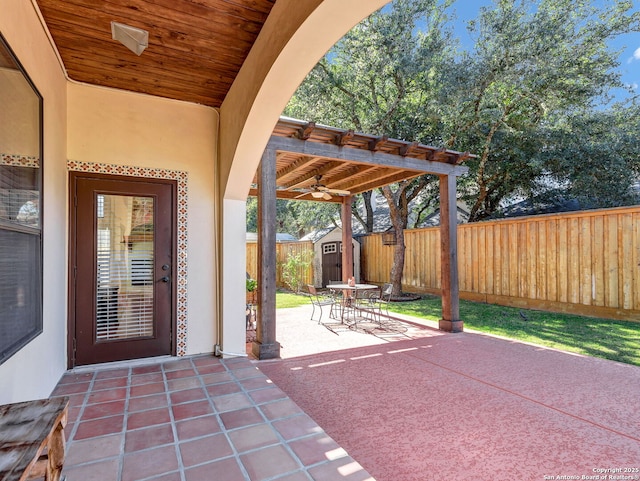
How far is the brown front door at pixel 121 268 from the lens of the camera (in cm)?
342

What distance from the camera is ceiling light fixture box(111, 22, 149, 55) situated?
2.53 metres

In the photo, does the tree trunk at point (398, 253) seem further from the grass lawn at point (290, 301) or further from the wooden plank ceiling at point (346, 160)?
the grass lawn at point (290, 301)

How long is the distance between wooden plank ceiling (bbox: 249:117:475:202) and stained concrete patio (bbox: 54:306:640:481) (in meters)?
2.79

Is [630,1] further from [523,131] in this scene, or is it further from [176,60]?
[176,60]

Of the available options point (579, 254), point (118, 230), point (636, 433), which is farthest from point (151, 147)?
point (579, 254)

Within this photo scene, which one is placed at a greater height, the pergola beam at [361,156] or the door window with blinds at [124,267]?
the pergola beam at [361,156]

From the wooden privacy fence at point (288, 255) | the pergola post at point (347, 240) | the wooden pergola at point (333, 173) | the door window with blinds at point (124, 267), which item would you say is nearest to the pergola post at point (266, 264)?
the wooden pergola at point (333, 173)

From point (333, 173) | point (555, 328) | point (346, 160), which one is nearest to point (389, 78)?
point (333, 173)

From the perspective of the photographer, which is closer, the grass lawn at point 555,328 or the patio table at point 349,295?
the grass lawn at point 555,328

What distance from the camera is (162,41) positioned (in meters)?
2.75

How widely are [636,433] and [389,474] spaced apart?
182 centimetres

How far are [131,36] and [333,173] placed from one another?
4.42 meters

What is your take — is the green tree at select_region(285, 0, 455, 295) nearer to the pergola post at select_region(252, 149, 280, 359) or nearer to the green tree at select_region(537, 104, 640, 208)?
the green tree at select_region(537, 104, 640, 208)

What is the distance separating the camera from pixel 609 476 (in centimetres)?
192
